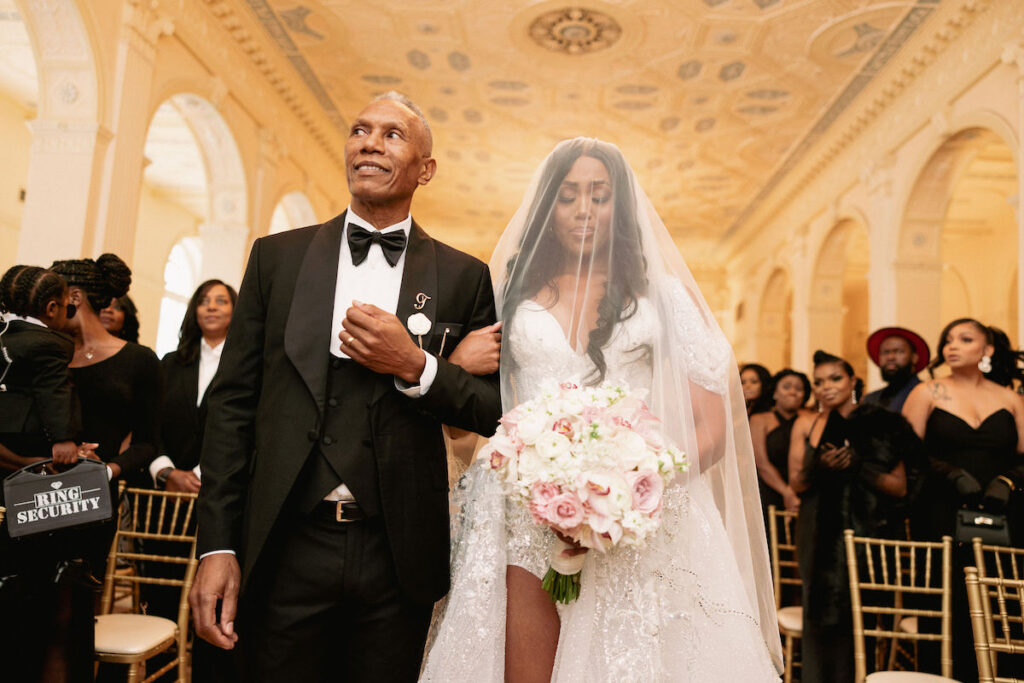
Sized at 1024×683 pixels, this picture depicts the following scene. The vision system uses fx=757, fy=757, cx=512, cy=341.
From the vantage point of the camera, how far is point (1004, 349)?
4.51 meters

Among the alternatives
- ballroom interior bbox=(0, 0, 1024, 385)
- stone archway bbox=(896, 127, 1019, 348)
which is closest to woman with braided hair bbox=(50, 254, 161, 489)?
ballroom interior bbox=(0, 0, 1024, 385)

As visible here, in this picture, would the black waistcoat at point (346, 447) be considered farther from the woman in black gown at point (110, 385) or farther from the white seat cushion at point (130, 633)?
the woman in black gown at point (110, 385)

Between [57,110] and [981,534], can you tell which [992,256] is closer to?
[981,534]

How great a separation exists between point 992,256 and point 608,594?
601 inches

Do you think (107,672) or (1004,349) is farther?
(1004,349)

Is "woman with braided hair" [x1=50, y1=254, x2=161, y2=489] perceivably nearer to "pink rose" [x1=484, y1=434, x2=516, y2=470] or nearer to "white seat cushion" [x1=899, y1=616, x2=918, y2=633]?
"pink rose" [x1=484, y1=434, x2=516, y2=470]

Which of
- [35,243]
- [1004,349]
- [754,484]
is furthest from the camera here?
[35,243]

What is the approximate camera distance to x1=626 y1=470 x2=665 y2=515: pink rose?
65.8 inches

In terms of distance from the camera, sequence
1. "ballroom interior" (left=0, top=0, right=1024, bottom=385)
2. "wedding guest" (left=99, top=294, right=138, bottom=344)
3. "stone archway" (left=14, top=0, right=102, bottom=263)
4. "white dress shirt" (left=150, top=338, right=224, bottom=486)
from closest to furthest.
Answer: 1. "white dress shirt" (left=150, top=338, right=224, bottom=486)
2. "wedding guest" (left=99, top=294, right=138, bottom=344)
3. "stone archway" (left=14, top=0, right=102, bottom=263)
4. "ballroom interior" (left=0, top=0, right=1024, bottom=385)

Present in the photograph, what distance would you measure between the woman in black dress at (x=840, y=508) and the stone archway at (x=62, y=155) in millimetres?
5770

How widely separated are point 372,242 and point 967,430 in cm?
369

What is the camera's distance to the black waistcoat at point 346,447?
1640 mm

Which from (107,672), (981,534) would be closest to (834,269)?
(981,534)

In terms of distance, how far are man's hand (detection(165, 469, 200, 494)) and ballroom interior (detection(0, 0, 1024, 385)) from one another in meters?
3.35
